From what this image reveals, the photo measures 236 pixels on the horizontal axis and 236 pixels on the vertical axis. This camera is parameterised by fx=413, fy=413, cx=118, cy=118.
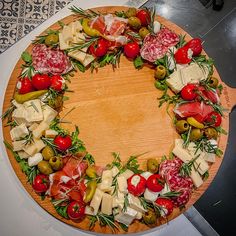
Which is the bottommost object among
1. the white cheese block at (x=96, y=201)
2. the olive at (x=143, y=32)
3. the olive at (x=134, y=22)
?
the white cheese block at (x=96, y=201)

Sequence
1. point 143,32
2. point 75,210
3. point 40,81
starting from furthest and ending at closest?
point 143,32 → point 40,81 → point 75,210

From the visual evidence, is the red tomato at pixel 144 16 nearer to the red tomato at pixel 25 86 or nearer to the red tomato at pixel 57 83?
the red tomato at pixel 57 83

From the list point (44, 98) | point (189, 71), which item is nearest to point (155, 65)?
point (189, 71)

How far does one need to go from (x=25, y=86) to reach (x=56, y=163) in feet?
1.32

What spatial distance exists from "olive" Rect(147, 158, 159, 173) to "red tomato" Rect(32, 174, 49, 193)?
18.8 inches

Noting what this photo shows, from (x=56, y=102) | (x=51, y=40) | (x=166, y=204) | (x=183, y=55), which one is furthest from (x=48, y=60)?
(x=166, y=204)

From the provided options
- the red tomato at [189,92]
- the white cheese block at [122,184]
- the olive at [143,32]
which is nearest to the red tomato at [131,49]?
the olive at [143,32]

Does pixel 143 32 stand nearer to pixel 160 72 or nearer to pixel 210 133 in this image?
pixel 160 72

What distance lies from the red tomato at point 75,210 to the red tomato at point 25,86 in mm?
577

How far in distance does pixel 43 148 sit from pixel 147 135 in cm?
51

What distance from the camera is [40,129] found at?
6.36ft

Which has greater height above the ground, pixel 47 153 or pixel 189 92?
pixel 189 92

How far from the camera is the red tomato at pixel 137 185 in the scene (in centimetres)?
190

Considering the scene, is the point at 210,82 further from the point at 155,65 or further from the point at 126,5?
the point at 126,5
